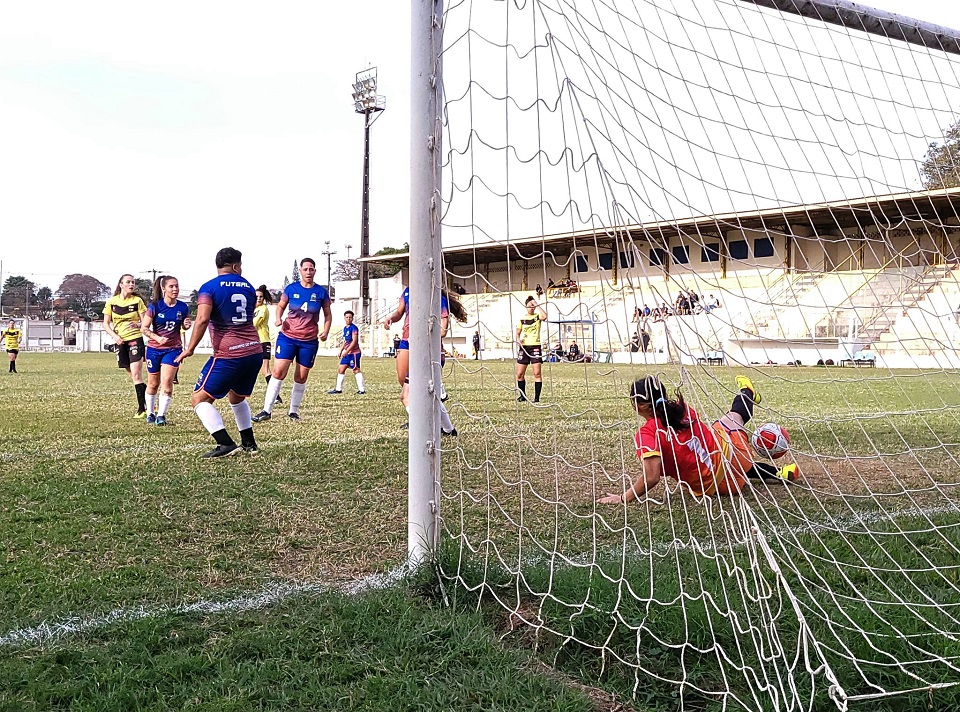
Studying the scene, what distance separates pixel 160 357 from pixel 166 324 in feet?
1.24

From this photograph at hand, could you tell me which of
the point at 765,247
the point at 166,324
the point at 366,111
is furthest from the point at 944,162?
the point at 366,111

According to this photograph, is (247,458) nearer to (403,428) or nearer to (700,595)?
(403,428)

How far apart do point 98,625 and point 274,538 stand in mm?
1139


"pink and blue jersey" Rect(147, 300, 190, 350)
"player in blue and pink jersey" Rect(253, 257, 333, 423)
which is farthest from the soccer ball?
"pink and blue jersey" Rect(147, 300, 190, 350)

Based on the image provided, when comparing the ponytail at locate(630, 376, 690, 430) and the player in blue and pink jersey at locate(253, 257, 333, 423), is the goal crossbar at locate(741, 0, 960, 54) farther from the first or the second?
the player in blue and pink jersey at locate(253, 257, 333, 423)

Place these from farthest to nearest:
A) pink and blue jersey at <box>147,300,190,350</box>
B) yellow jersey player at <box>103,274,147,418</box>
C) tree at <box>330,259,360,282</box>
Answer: tree at <box>330,259,360,282</box> < yellow jersey player at <box>103,274,147,418</box> < pink and blue jersey at <box>147,300,190,350</box>

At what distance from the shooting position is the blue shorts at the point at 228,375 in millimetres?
6070

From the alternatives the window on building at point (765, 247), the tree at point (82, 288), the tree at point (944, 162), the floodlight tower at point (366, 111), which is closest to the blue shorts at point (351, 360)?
the window on building at point (765, 247)

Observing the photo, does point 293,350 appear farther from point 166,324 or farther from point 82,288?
point 82,288

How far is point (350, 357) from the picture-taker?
14367 mm

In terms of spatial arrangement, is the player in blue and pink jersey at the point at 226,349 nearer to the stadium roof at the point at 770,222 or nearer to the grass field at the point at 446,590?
the grass field at the point at 446,590

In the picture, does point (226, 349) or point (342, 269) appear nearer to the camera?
point (226, 349)

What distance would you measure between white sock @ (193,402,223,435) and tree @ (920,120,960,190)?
5369 millimetres

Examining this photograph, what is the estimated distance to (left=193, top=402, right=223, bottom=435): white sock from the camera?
236 inches
